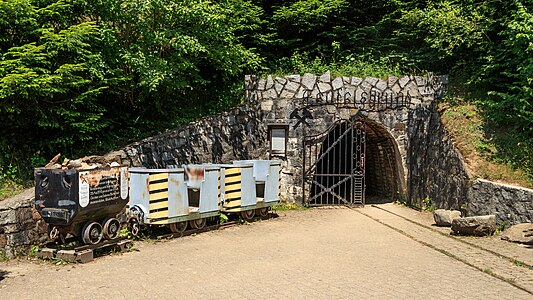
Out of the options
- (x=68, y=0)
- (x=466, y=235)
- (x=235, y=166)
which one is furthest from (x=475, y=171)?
(x=68, y=0)

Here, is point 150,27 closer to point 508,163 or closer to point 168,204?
point 168,204

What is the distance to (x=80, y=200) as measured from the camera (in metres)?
7.32

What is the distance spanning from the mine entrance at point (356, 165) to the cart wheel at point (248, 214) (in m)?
2.87

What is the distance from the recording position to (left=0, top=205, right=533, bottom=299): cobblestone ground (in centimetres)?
607

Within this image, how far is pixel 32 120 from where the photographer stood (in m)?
9.95

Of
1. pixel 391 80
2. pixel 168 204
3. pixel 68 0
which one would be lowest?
pixel 168 204

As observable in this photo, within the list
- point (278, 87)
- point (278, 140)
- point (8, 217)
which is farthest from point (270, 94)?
point (8, 217)

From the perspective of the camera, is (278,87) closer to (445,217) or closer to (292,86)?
(292,86)

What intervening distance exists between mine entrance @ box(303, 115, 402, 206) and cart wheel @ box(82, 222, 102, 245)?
279 inches

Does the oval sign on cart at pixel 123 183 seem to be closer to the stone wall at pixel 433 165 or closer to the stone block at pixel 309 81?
the stone block at pixel 309 81

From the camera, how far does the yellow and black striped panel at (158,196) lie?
8984 millimetres

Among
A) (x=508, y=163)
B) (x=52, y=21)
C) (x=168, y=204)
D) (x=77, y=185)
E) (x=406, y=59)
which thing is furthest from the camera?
(x=406, y=59)

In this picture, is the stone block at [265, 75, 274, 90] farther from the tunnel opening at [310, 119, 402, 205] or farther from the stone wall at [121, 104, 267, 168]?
the tunnel opening at [310, 119, 402, 205]

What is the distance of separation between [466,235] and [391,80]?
5.80m
